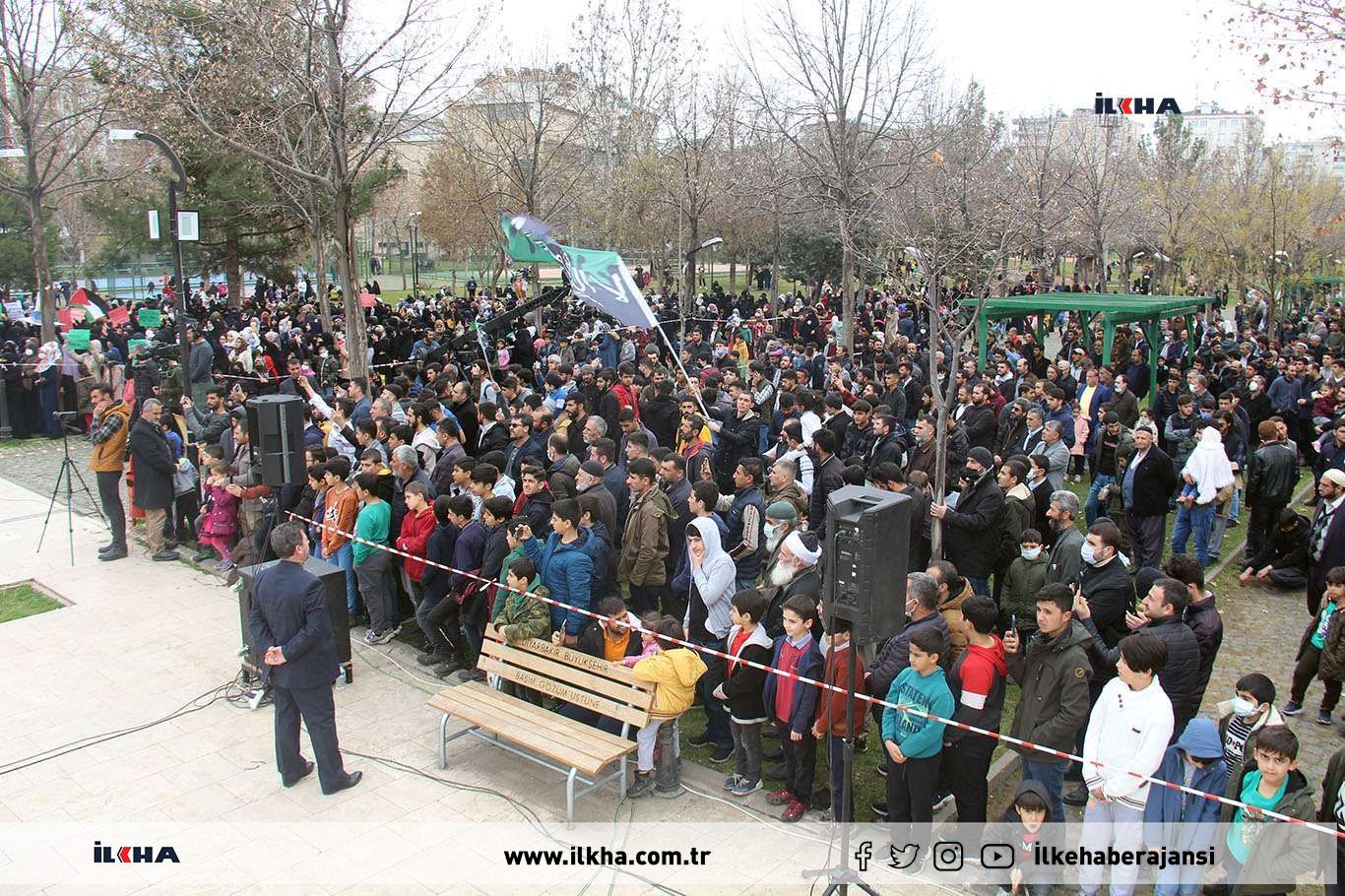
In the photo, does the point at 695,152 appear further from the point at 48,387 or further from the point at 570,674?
the point at 570,674

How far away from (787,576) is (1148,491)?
4732mm

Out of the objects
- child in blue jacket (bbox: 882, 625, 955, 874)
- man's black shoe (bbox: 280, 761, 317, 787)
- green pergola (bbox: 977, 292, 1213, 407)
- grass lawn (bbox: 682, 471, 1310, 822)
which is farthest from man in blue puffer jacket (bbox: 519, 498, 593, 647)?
green pergola (bbox: 977, 292, 1213, 407)

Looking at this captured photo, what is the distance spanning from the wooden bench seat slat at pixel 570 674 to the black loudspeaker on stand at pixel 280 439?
2299mm

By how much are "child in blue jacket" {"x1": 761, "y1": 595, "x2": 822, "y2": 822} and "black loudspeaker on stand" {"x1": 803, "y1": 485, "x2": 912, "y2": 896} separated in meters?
0.82

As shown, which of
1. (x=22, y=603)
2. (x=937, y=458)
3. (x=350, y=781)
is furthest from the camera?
(x=22, y=603)

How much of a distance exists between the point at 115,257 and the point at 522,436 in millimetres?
29776

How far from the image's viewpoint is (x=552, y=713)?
22.6 feet

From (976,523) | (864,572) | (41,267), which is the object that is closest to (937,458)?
(976,523)

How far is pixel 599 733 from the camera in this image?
6.51m

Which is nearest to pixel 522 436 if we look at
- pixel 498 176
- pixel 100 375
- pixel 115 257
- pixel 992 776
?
pixel 992 776

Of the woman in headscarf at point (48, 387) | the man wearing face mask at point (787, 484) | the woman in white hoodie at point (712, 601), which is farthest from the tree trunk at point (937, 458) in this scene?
the woman in headscarf at point (48, 387)

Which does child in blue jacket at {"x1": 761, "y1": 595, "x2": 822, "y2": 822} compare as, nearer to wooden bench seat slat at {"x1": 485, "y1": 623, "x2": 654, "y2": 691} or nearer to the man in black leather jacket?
wooden bench seat slat at {"x1": 485, "y1": 623, "x2": 654, "y2": 691}
